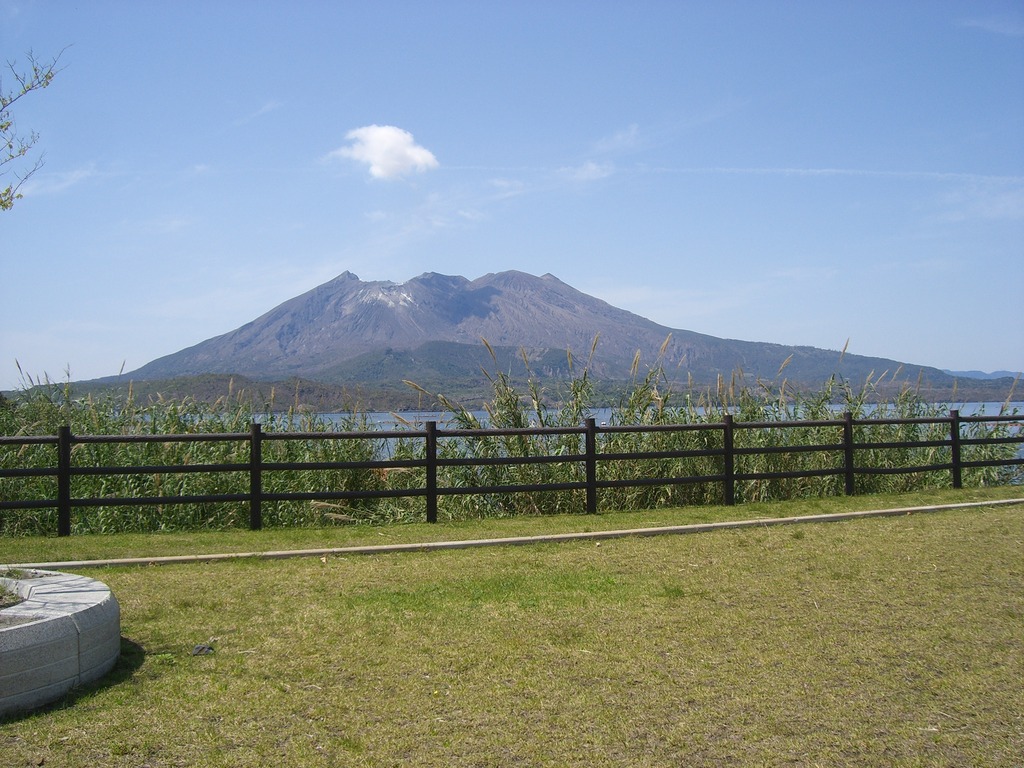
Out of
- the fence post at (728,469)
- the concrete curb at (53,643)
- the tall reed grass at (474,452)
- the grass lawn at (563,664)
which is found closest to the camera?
the grass lawn at (563,664)

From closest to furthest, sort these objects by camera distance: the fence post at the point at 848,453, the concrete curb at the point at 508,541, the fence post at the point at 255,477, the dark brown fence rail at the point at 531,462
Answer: the concrete curb at the point at 508,541 < the dark brown fence rail at the point at 531,462 < the fence post at the point at 255,477 < the fence post at the point at 848,453

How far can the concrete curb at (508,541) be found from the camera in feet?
26.6

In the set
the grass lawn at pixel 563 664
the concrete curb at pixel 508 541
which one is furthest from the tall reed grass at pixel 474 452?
the grass lawn at pixel 563 664

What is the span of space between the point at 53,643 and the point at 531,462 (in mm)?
7294

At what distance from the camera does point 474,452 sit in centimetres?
1188

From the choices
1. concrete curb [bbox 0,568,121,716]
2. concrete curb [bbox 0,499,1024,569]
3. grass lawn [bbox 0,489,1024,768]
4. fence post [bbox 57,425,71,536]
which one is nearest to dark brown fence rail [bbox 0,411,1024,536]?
fence post [bbox 57,425,71,536]

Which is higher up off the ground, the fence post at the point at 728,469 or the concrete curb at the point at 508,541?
the fence post at the point at 728,469

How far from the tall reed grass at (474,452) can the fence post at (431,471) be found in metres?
0.50

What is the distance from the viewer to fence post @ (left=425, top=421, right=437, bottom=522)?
425 inches

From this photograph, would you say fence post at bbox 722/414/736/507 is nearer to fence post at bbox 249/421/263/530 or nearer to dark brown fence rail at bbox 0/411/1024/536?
dark brown fence rail at bbox 0/411/1024/536

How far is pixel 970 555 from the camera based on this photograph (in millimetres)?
7934

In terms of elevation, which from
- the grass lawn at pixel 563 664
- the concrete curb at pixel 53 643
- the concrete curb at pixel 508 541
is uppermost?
the concrete curb at pixel 53 643

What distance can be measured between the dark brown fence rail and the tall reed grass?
91mm

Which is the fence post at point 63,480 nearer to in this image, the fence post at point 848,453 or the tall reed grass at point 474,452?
the tall reed grass at point 474,452
